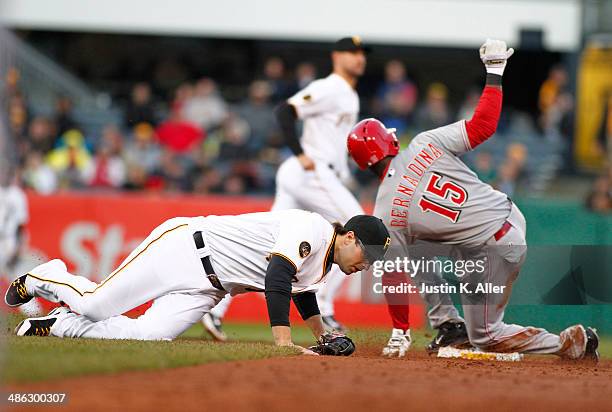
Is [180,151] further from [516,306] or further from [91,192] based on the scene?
[516,306]

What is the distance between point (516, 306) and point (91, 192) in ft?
26.7

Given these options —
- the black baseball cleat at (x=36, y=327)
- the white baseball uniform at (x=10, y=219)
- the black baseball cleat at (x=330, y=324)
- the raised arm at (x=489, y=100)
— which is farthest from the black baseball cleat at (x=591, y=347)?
the white baseball uniform at (x=10, y=219)

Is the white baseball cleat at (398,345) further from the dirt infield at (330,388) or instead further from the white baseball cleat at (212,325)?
the white baseball cleat at (212,325)

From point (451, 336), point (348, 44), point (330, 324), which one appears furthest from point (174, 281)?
point (348, 44)

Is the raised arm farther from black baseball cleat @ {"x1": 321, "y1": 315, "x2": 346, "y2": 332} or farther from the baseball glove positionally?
black baseball cleat @ {"x1": 321, "y1": 315, "x2": 346, "y2": 332}

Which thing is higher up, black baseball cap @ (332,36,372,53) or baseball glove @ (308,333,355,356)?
black baseball cap @ (332,36,372,53)

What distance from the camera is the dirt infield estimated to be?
511 cm

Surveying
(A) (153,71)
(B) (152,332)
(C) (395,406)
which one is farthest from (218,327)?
(A) (153,71)

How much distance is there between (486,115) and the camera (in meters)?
7.76

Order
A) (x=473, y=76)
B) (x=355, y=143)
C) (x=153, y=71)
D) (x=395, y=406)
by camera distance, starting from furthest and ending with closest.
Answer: (x=473, y=76)
(x=153, y=71)
(x=355, y=143)
(x=395, y=406)

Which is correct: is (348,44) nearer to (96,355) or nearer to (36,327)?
(36,327)

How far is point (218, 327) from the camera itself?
930cm

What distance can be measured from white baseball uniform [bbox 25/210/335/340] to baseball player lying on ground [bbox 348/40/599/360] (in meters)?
0.86

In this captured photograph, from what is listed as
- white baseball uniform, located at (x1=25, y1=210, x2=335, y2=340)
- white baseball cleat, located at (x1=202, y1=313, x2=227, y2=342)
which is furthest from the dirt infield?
white baseball cleat, located at (x1=202, y1=313, x2=227, y2=342)
